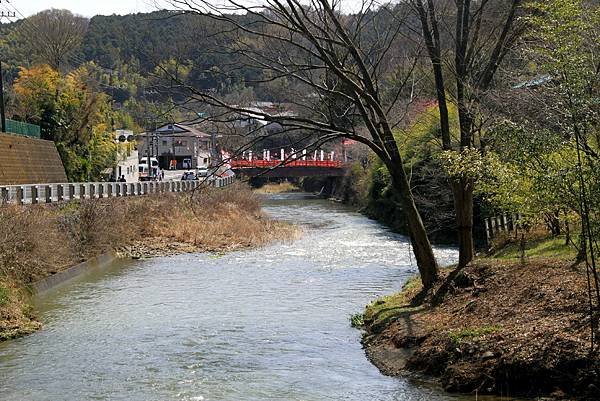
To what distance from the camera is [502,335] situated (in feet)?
34.2

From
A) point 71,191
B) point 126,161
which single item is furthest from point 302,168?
point 71,191

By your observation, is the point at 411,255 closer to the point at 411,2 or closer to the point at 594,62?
the point at 411,2

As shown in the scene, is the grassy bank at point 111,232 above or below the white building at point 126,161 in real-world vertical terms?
below

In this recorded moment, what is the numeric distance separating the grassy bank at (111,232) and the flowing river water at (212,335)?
0.93 m

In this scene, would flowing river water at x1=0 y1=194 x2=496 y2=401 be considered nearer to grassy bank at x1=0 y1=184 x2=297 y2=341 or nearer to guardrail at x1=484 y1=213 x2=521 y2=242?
grassy bank at x1=0 y1=184 x2=297 y2=341

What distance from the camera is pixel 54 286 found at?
71.5 ft

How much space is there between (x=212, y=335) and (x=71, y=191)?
17924 mm

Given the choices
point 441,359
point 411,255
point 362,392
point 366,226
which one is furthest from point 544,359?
point 366,226

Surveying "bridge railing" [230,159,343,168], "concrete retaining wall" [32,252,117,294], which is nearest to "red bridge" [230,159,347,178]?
"bridge railing" [230,159,343,168]

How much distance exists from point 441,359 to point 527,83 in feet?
19.3

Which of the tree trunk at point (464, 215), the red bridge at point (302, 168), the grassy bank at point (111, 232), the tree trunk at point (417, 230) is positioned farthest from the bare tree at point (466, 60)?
the red bridge at point (302, 168)

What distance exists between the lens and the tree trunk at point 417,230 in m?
15.3

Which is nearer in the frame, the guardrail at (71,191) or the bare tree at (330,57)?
the bare tree at (330,57)

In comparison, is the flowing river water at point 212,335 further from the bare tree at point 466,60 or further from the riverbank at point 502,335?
the bare tree at point 466,60
